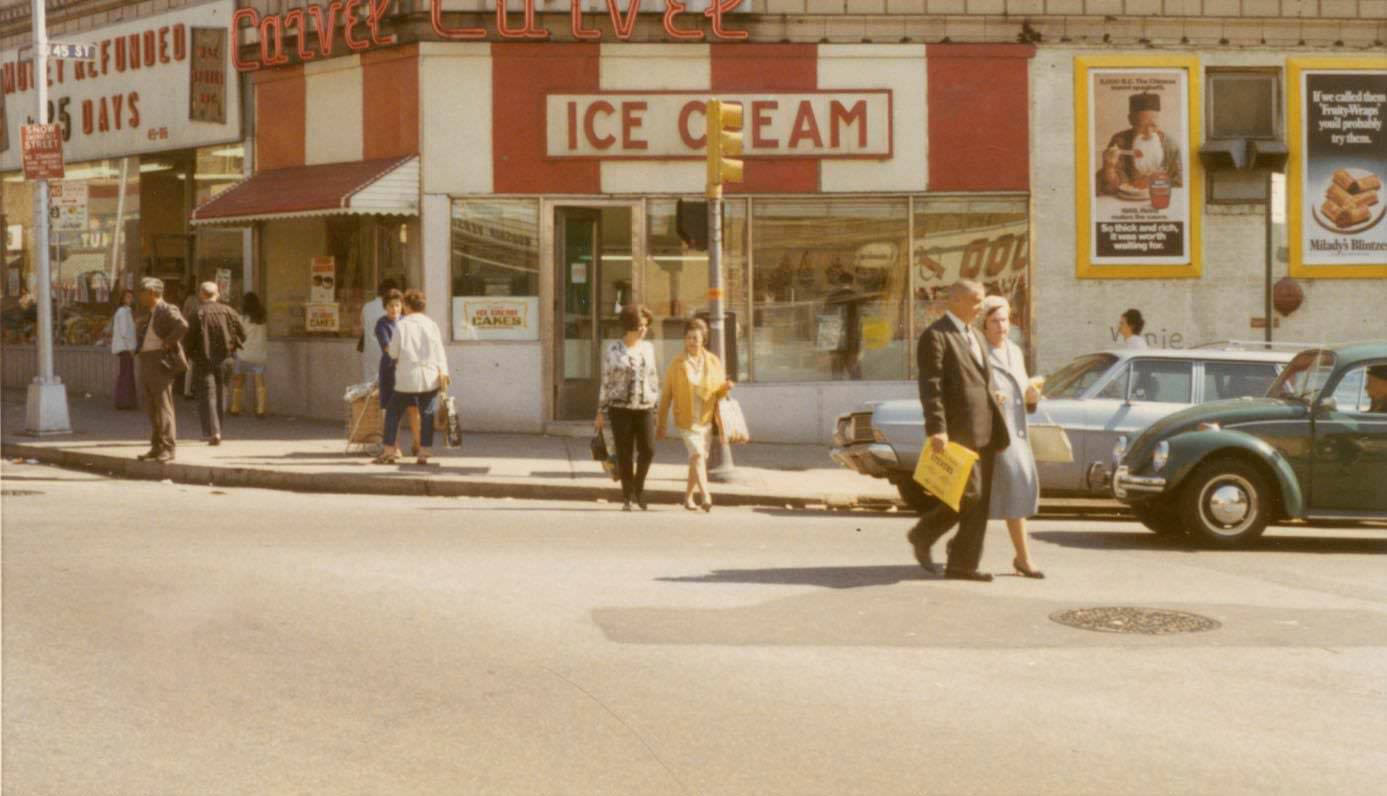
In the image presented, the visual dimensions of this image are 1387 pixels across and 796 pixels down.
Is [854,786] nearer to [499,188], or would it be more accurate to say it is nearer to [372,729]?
[372,729]

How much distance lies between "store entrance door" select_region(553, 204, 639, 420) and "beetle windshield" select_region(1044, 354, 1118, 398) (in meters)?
7.04

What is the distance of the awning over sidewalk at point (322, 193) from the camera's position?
68.7 feet

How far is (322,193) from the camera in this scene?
21469 mm

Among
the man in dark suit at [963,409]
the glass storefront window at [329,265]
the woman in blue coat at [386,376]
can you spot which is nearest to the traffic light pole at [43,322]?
the glass storefront window at [329,265]

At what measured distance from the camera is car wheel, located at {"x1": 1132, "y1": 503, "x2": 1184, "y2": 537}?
13236 mm

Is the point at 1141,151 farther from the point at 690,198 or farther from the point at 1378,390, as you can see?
the point at 1378,390

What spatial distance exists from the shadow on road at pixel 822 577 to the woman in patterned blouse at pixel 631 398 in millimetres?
3936

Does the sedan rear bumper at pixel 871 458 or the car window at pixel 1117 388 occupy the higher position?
the car window at pixel 1117 388

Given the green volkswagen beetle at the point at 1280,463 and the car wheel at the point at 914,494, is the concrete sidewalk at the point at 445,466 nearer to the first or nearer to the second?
the car wheel at the point at 914,494

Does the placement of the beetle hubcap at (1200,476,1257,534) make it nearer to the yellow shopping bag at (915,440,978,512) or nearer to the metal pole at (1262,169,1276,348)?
the yellow shopping bag at (915,440,978,512)

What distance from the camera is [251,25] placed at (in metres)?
23.8

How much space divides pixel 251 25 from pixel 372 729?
1853 cm

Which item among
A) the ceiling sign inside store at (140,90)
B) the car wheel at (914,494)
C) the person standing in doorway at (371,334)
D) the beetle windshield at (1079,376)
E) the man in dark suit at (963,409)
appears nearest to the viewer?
the man in dark suit at (963,409)

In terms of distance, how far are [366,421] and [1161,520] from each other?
29.3ft
